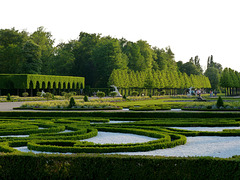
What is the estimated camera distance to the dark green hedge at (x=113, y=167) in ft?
17.3

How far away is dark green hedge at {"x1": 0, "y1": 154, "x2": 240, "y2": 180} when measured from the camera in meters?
5.27

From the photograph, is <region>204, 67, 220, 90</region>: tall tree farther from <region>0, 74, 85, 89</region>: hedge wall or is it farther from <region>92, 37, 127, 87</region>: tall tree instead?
<region>0, 74, 85, 89</region>: hedge wall

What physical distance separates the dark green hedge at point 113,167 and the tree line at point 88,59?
4625 cm

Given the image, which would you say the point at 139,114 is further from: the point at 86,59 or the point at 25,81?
the point at 86,59

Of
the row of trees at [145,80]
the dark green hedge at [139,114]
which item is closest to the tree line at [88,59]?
the row of trees at [145,80]

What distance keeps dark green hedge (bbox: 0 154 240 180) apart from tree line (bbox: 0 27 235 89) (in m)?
46.3

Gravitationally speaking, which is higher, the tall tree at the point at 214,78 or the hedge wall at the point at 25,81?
the tall tree at the point at 214,78

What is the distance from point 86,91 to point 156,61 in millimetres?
32887

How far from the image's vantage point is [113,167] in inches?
217

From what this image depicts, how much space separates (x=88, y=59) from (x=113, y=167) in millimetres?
62596

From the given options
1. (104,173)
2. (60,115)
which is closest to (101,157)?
(104,173)

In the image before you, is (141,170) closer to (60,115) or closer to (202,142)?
(202,142)

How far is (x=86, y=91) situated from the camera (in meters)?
56.3

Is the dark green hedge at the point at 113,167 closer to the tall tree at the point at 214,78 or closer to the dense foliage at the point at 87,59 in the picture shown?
the dense foliage at the point at 87,59
